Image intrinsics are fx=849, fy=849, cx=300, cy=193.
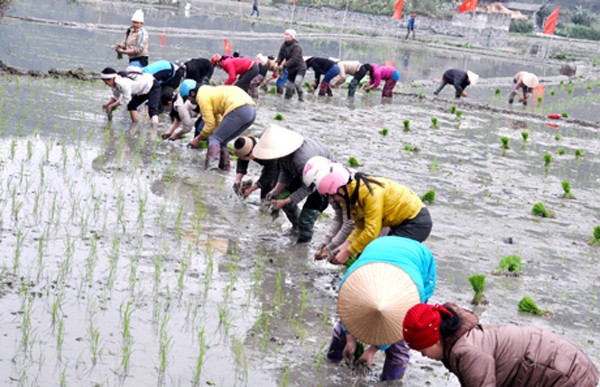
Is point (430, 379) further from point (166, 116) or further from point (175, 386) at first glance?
point (166, 116)

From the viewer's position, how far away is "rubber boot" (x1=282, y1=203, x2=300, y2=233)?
8281 millimetres

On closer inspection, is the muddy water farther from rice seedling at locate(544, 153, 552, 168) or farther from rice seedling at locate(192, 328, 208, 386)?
rice seedling at locate(544, 153, 552, 168)

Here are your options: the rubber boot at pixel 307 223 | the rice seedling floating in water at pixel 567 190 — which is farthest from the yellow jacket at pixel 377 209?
the rice seedling floating in water at pixel 567 190

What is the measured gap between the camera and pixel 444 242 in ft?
29.2

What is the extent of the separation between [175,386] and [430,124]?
13056 millimetres

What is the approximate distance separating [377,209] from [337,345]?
3.48 feet

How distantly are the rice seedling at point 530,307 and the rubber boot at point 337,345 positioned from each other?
211 centimetres

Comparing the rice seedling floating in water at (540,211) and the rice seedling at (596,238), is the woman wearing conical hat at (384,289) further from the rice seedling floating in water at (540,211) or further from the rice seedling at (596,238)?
the rice seedling floating in water at (540,211)

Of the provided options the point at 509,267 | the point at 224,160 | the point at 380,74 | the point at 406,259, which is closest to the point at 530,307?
the point at 509,267

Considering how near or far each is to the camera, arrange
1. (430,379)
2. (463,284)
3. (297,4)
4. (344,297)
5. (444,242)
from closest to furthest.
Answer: (344,297), (430,379), (463,284), (444,242), (297,4)

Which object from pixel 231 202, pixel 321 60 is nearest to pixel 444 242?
pixel 231 202

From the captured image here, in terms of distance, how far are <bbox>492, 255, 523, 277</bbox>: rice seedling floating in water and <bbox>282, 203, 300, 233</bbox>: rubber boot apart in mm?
1971

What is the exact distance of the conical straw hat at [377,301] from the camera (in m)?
4.77

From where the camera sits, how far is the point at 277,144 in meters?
7.76
